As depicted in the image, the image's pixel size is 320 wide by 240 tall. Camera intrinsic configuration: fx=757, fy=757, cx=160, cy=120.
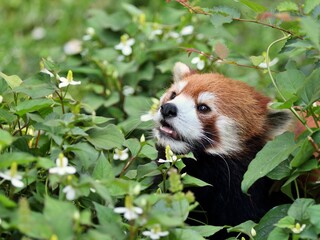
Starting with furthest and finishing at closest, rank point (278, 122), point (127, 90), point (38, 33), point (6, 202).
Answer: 1. point (38, 33)
2. point (127, 90)
3. point (278, 122)
4. point (6, 202)

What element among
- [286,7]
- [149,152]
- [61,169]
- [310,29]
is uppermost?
[310,29]

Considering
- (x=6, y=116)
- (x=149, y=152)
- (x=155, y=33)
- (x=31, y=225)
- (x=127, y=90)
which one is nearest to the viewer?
(x=31, y=225)

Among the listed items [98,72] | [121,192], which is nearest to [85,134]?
[121,192]

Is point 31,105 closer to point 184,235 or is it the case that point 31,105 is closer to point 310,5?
point 184,235

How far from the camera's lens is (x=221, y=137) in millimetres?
3488

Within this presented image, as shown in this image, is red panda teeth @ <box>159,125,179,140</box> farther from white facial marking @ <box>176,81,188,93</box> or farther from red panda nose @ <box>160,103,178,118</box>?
white facial marking @ <box>176,81,188,93</box>

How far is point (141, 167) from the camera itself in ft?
10.1

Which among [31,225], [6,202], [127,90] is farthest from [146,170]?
[127,90]

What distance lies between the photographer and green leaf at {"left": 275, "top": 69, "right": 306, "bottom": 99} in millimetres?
3023

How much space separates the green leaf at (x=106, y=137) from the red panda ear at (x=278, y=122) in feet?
3.15

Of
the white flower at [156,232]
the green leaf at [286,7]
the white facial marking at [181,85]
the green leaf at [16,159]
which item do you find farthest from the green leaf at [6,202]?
the white facial marking at [181,85]

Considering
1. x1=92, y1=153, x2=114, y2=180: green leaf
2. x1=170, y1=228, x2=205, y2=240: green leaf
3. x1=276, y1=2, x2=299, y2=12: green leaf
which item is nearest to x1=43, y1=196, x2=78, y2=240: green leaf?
x1=170, y1=228, x2=205, y2=240: green leaf

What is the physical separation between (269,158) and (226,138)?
23.8 inches

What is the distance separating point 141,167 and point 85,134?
44 cm
